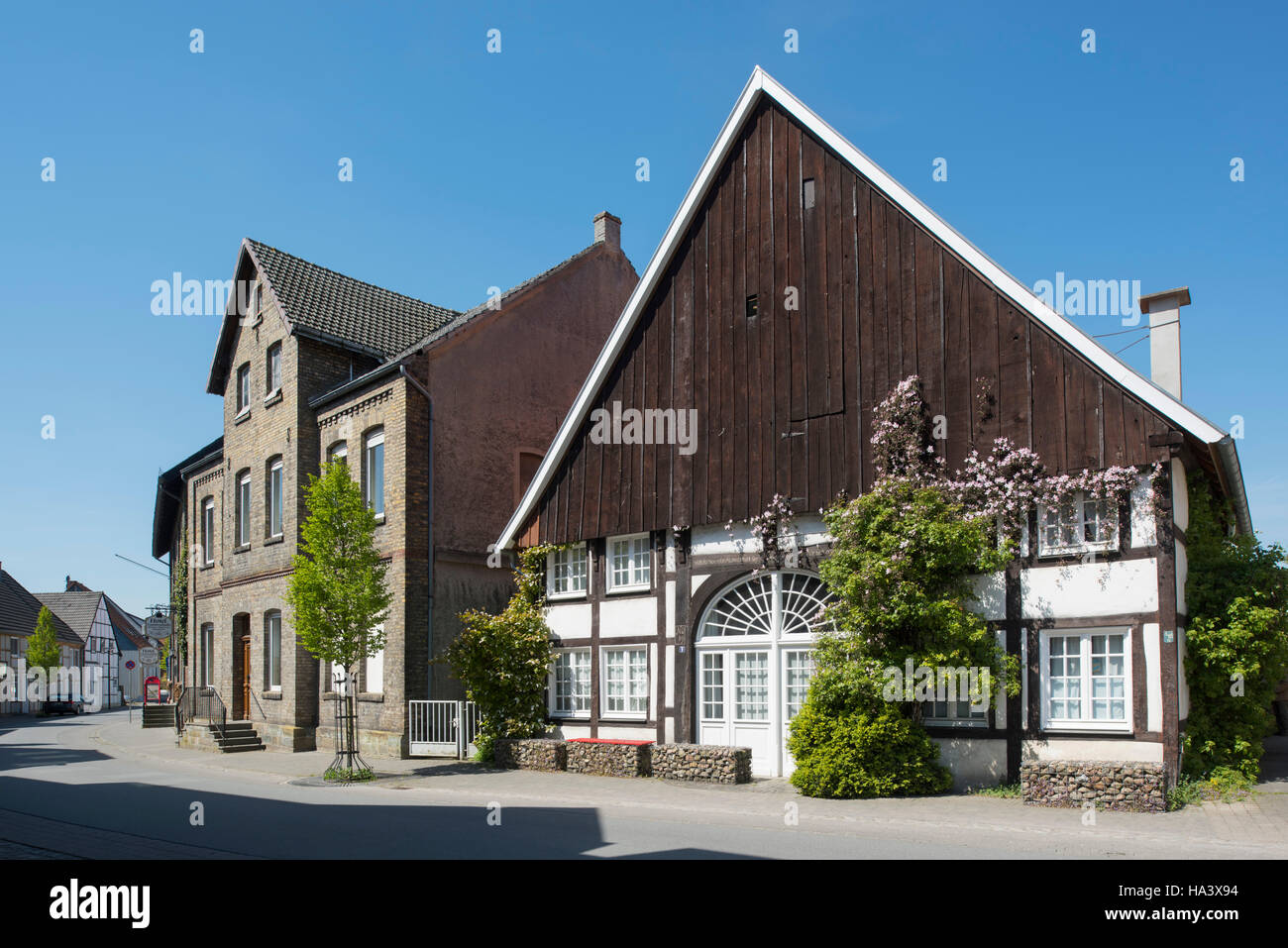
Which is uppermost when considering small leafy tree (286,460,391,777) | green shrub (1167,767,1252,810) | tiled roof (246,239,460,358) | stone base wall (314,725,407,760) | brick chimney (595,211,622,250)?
brick chimney (595,211,622,250)

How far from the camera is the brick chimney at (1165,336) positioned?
16359 millimetres

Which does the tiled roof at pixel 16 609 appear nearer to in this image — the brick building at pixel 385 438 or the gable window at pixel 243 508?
the brick building at pixel 385 438

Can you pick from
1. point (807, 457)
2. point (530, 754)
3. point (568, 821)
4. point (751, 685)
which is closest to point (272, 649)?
point (530, 754)

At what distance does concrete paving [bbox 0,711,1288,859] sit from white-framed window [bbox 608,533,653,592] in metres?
3.48

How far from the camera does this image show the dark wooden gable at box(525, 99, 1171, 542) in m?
14.2

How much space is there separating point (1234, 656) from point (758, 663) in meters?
6.75

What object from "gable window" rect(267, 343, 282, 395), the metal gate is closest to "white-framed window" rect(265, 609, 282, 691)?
"gable window" rect(267, 343, 282, 395)

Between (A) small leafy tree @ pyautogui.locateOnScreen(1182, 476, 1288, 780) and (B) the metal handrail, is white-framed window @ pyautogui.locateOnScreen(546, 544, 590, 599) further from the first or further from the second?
(B) the metal handrail

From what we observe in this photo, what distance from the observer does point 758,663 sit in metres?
16.8

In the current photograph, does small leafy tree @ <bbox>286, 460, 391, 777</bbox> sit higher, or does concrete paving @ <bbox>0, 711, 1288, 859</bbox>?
small leafy tree @ <bbox>286, 460, 391, 777</bbox>

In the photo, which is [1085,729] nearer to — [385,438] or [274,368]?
[385,438]

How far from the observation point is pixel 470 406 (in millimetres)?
22672

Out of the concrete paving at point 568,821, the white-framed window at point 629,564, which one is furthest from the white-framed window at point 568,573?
the concrete paving at point 568,821
